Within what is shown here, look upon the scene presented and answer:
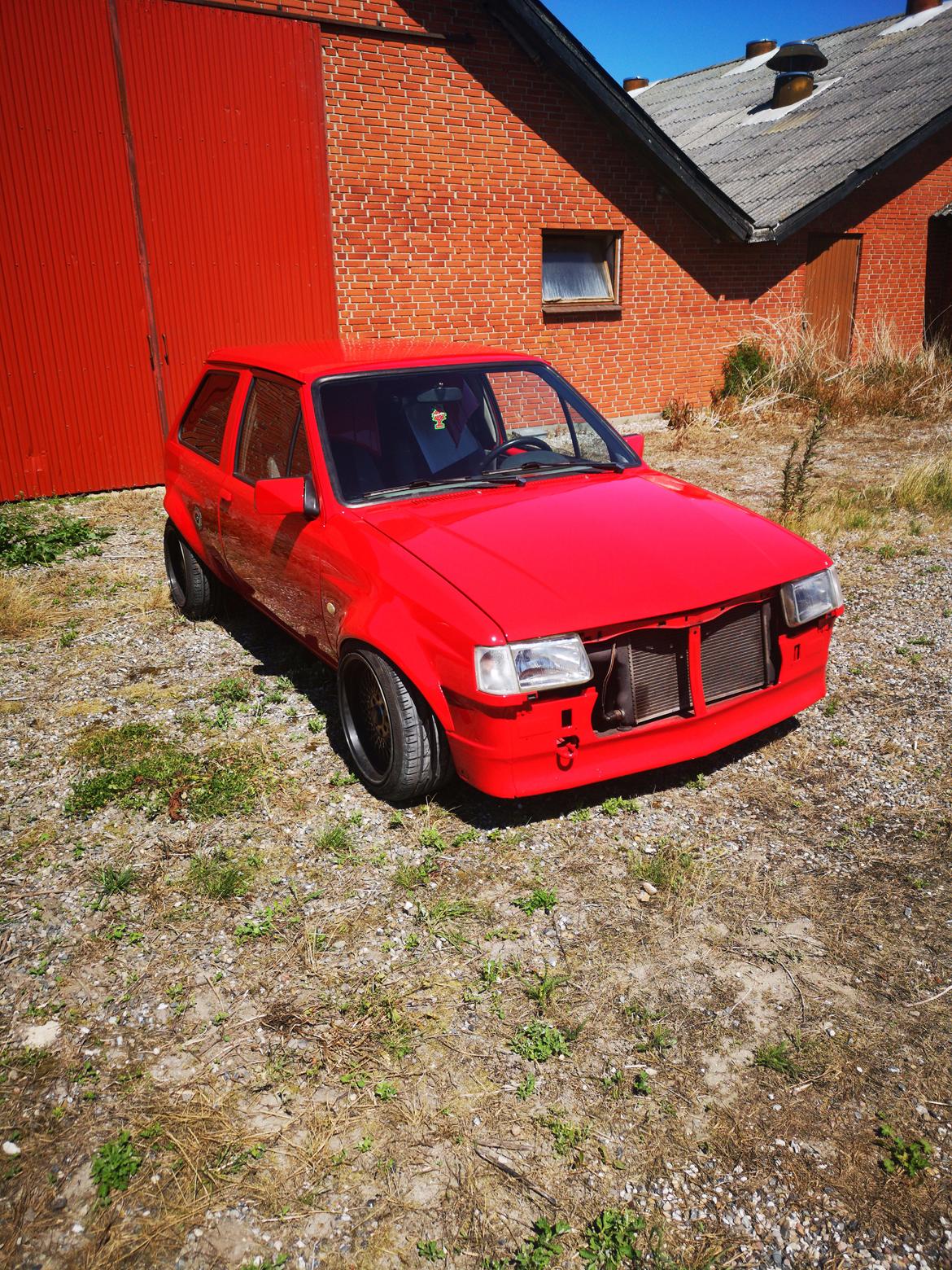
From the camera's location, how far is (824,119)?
52.4 feet

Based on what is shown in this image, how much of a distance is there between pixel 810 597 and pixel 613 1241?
2.42 metres

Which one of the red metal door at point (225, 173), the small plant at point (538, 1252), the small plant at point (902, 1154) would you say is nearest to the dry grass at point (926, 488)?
the red metal door at point (225, 173)

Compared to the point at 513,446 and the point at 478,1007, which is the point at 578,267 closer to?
the point at 513,446

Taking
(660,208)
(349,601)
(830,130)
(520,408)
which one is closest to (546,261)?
(660,208)

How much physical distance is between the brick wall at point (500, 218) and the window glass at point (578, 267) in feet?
0.82

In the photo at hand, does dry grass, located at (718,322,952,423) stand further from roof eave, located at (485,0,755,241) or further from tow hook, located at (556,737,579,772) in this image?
tow hook, located at (556,737,579,772)

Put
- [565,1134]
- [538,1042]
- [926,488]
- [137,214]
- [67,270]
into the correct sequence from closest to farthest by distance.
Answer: [565,1134] < [538,1042] < [926,488] < [67,270] < [137,214]

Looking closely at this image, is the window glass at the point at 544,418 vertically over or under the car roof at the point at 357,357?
under

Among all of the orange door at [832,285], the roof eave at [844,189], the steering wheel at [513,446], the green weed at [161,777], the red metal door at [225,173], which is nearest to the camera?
the green weed at [161,777]

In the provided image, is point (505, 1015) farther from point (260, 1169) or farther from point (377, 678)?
point (377, 678)

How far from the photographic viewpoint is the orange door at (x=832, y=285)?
14.6 m

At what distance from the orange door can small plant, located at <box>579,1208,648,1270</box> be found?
1480cm

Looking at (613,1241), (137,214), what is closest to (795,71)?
(137,214)

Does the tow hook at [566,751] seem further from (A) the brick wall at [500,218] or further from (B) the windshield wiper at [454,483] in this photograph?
(A) the brick wall at [500,218]
